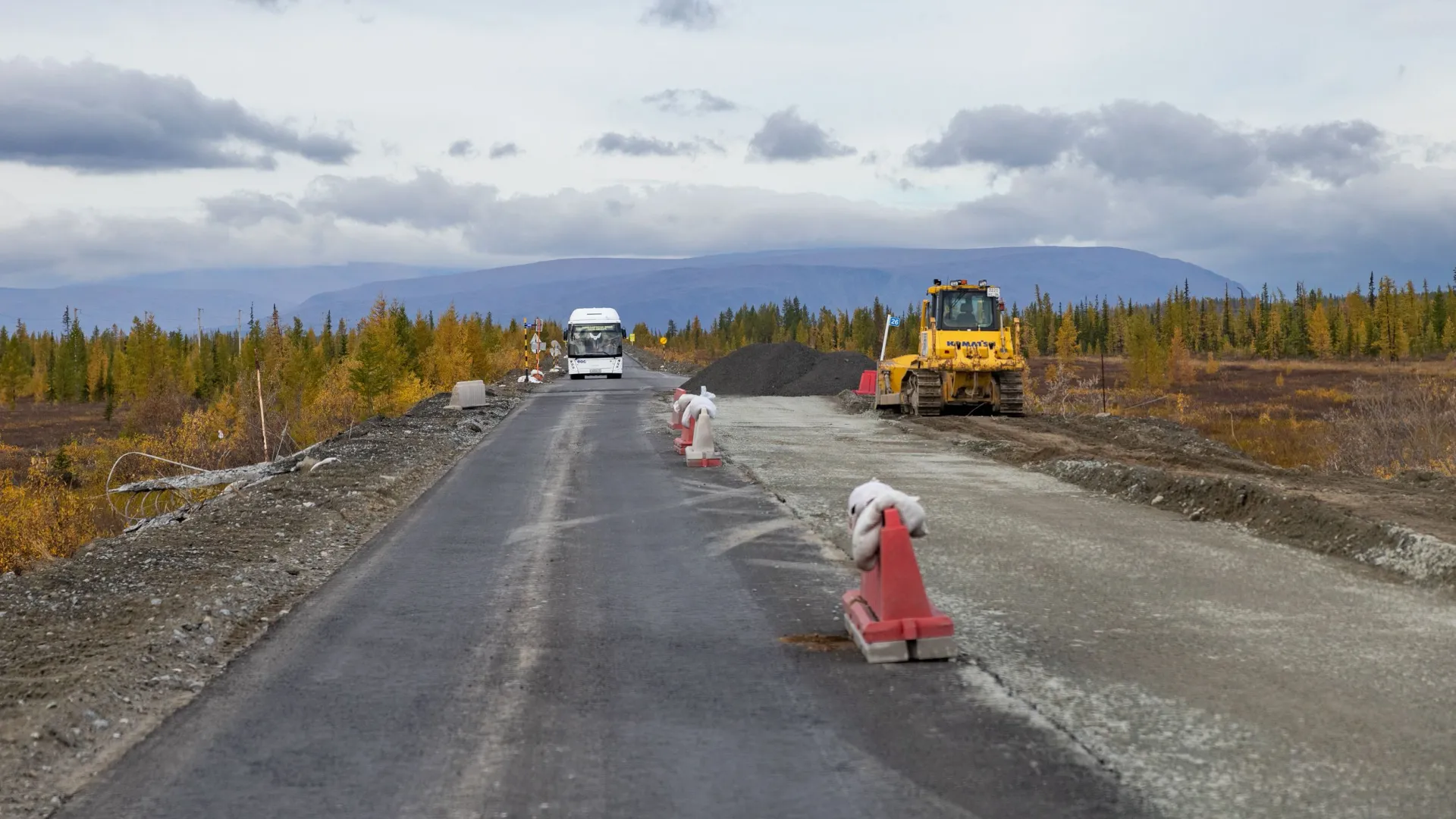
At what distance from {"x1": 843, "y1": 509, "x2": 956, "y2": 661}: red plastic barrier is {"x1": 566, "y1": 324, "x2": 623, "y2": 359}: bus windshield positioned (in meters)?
48.6

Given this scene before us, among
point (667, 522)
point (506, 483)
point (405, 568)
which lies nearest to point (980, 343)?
point (506, 483)

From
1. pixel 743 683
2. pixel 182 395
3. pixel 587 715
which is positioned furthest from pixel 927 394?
pixel 182 395

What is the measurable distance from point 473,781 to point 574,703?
3.78ft

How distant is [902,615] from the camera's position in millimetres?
6793

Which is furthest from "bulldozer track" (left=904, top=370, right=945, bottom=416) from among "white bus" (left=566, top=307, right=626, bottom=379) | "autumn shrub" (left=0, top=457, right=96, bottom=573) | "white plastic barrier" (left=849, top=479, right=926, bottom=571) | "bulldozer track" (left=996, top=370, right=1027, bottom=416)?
"white bus" (left=566, top=307, right=626, bottom=379)

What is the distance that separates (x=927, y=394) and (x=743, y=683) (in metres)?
22.8

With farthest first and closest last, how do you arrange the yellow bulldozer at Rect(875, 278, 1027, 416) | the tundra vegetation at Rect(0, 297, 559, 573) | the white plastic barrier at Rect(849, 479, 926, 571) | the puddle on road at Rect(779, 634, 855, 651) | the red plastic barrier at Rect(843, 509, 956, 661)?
the tundra vegetation at Rect(0, 297, 559, 573), the yellow bulldozer at Rect(875, 278, 1027, 416), the puddle on road at Rect(779, 634, 855, 651), the white plastic barrier at Rect(849, 479, 926, 571), the red plastic barrier at Rect(843, 509, 956, 661)

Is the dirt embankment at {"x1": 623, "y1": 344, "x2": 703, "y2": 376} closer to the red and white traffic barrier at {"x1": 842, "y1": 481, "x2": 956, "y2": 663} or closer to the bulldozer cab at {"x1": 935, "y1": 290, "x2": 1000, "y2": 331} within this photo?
the bulldozer cab at {"x1": 935, "y1": 290, "x2": 1000, "y2": 331}

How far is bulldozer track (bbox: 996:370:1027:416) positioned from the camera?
94.7ft

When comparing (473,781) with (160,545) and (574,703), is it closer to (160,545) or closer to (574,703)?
(574,703)

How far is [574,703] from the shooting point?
6.04 metres

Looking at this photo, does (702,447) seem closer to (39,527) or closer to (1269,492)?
(1269,492)

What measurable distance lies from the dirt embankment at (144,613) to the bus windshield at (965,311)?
647 inches

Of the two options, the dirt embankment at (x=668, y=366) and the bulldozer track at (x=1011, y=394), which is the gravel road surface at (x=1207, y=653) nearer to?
the bulldozer track at (x=1011, y=394)
